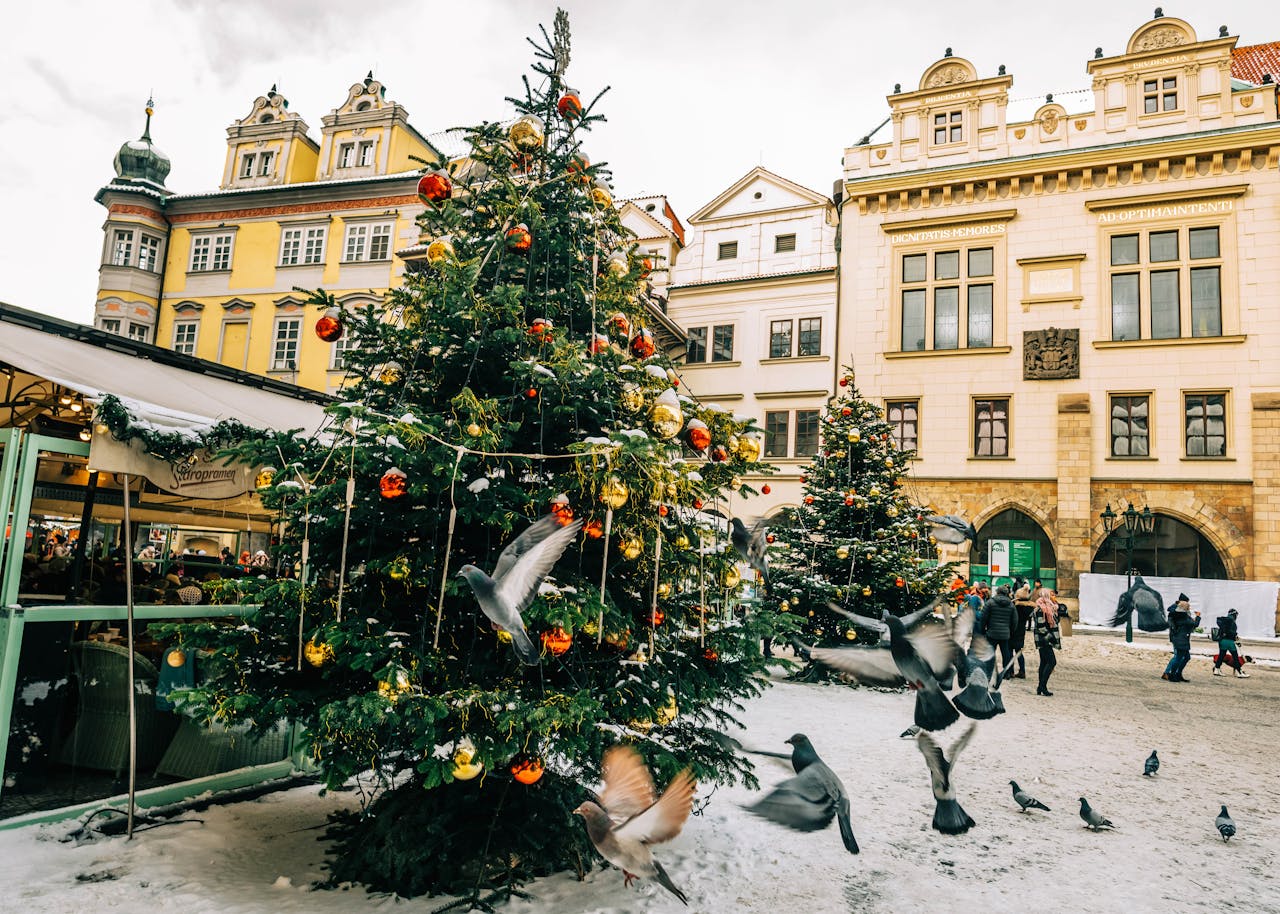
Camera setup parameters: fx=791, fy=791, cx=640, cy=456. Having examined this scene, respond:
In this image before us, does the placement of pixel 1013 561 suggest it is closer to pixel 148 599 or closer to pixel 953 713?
pixel 953 713

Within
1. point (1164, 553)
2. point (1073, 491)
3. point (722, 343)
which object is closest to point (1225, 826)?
point (1073, 491)

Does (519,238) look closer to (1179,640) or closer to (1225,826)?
(1225,826)

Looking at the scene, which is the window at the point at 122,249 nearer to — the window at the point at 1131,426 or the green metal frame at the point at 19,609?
the green metal frame at the point at 19,609

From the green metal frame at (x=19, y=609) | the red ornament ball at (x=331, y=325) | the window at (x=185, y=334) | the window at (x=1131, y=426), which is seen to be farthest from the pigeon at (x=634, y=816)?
the window at (x=185, y=334)

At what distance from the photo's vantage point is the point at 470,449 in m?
3.74

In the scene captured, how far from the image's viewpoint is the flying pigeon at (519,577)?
323cm

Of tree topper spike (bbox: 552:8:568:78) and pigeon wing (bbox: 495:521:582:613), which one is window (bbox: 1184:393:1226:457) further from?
pigeon wing (bbox: 495:521:582:613)

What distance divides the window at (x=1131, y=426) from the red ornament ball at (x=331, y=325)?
24.2 meters

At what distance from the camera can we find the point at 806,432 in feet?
87.7

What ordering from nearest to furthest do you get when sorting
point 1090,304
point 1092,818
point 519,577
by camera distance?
point 519,577
point 1092,818
point 1090,304

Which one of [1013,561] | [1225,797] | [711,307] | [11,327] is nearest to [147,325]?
[711,307]

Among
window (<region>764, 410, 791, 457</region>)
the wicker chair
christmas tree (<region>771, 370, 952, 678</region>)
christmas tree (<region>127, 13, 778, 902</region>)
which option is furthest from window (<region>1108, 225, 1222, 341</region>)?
the wicker chair

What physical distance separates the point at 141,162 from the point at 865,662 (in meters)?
35.0

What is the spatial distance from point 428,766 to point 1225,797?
6.79 meters
